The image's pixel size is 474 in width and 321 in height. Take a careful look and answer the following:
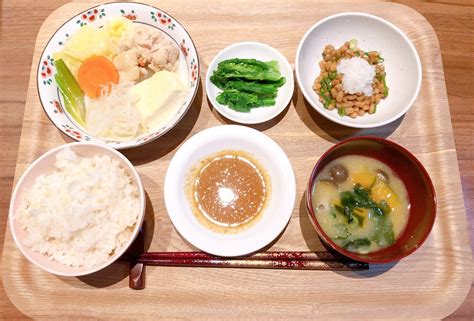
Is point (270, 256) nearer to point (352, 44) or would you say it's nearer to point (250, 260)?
point (250, 260)

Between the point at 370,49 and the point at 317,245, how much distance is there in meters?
1.30

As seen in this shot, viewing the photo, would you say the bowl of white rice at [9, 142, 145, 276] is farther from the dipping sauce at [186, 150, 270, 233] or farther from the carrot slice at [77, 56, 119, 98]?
the carrot slice at [77, 56, 119, 98]

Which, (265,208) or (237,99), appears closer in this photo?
(265,208)

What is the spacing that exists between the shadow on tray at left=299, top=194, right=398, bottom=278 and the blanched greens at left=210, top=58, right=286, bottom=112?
642mm

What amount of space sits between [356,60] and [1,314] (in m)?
2.44

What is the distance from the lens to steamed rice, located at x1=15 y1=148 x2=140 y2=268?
1846 mm

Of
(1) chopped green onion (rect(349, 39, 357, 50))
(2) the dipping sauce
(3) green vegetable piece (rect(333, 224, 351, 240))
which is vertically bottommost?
(2) the dipping sauce

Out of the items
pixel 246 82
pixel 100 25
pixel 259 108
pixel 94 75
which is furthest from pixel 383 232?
pixel 100 25

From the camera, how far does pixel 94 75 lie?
2.30m

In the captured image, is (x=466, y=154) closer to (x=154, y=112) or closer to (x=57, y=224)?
(x=154, y=112)

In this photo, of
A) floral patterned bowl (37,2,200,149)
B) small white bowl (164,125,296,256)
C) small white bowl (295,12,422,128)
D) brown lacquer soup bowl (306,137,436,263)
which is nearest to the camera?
brown lacquer soup bowl (306,137,436,263)

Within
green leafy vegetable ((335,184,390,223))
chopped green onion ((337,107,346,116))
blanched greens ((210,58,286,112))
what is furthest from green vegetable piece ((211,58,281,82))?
green leafy vegetable ((335,184,390,223))

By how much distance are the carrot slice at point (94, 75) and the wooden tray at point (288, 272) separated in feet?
1.04

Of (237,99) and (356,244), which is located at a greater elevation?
(237,99)
